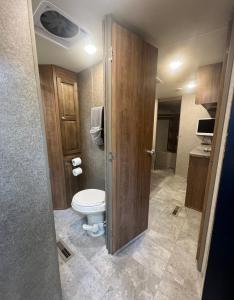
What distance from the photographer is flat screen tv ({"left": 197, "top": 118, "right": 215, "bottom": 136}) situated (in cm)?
300

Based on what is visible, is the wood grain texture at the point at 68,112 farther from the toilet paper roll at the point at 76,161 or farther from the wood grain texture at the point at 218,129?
the wood grain texture at the point at 218,129

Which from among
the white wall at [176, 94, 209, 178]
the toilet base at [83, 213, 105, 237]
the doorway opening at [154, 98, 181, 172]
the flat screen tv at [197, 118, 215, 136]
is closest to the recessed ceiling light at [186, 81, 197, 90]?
the white wall at [176, 94, 209, 178]

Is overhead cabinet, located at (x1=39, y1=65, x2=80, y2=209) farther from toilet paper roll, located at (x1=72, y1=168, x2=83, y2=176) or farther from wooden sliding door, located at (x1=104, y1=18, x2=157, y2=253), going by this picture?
wooden sliding door, located at (x1=104, y1=18, x2=157, y2=253)

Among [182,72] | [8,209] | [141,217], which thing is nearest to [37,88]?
[8,209]

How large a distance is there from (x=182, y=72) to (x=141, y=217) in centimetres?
219

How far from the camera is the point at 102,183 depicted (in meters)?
2.06

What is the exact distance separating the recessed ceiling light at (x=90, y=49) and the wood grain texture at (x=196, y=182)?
207cm

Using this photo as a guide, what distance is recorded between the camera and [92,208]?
161cm

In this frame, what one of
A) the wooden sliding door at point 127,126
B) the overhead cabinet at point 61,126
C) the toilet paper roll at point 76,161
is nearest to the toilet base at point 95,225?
the wooden sliding door at point 127,126

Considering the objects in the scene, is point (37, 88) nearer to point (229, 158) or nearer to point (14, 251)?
point (14, 251)

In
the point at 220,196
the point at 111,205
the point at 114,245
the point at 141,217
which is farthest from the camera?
the point at 141,217

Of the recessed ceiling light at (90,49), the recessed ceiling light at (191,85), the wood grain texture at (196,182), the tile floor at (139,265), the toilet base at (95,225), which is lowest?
the tile floor at (139,265)

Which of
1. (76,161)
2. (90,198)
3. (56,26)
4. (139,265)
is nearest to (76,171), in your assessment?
(76,161)

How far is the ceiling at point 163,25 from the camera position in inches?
38.2
